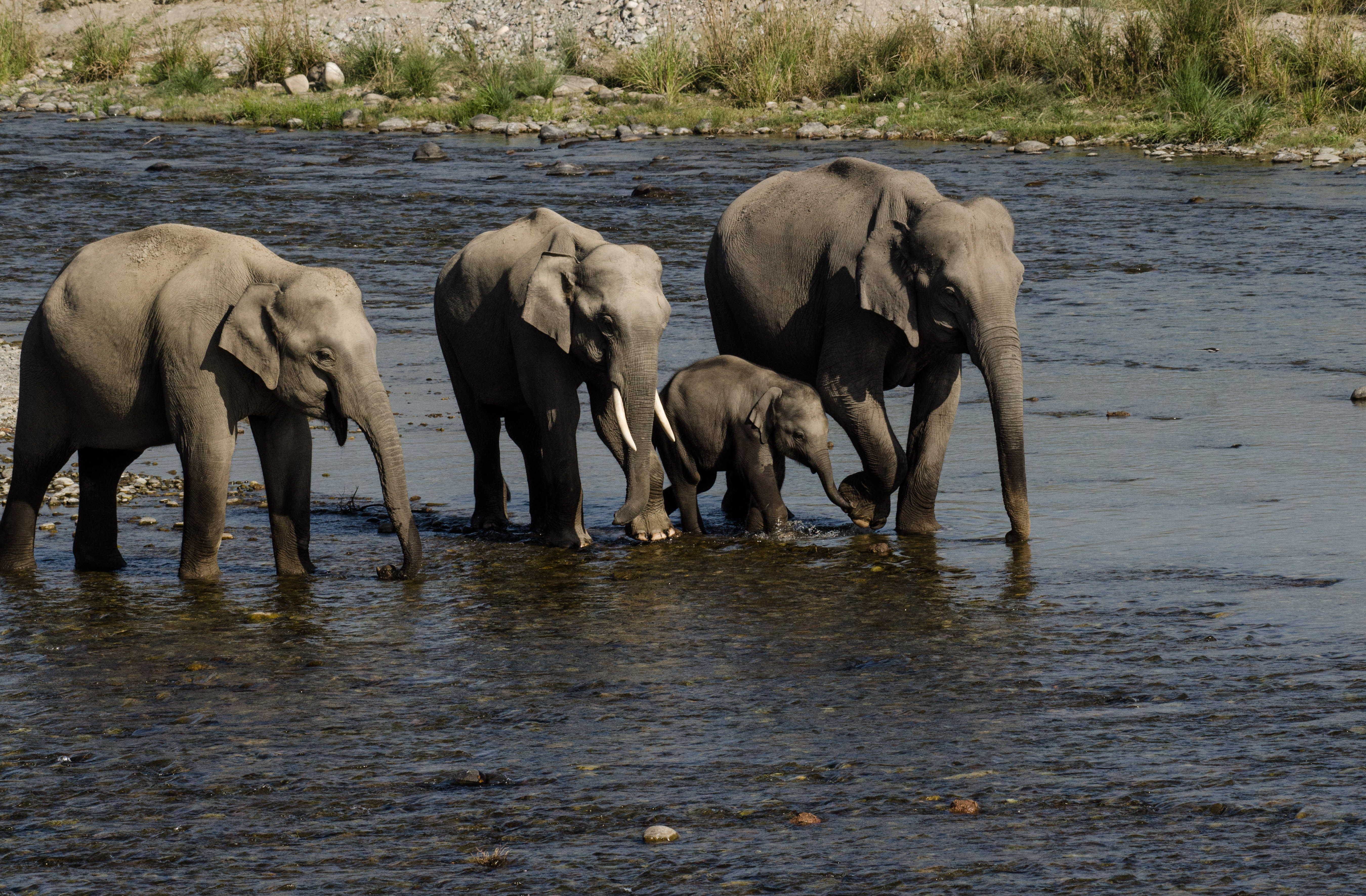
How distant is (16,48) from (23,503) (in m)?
35.1

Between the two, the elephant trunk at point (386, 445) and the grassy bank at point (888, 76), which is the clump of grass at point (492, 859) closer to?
the elephant trunk at point (386, 445)

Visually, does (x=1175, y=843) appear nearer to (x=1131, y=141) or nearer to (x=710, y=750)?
(x=710, y=750)

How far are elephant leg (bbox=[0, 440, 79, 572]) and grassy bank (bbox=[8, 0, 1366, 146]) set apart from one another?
66.9 feet

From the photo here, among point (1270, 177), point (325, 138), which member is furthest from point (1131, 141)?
point (325, 138)

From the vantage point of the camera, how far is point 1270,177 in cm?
2208

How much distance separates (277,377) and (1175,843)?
402 centimetres

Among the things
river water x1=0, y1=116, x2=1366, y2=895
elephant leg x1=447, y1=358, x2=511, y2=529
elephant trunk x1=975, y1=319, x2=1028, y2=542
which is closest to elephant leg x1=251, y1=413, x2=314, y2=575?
river water x1=0, y1=116, x2=1366, y2=895

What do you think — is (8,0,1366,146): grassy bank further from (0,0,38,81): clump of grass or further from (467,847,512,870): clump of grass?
(467,847,512,870): clump of grass

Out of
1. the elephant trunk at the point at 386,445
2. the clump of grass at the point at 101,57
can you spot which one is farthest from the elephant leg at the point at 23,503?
the clump of grass at the point at 101,57

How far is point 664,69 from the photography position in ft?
107

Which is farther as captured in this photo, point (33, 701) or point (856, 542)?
point (856, 542)

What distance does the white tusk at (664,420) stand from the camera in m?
8.22

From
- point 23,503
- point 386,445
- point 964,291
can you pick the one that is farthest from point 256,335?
point 964,291

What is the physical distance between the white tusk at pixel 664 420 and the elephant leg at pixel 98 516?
228 cm
